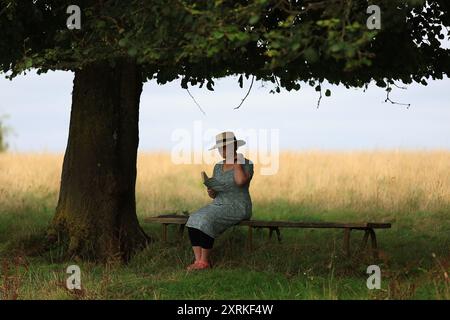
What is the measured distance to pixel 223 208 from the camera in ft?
35.2

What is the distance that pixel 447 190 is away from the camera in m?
18.2

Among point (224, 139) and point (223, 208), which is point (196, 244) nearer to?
point (223, 208)

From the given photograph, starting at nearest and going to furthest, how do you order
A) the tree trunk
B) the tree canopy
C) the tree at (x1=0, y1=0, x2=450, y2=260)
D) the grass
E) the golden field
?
1. the tree canopy
2. the grass
3. the tree at (x1=0, y1=0, x2=450, y2=260)
4. the tree trunk
5. the golden field

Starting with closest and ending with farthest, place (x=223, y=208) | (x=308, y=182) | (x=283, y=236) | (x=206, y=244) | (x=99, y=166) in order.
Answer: (x=206, y=244) < (x=223, y=208) < (x=99, y=166) < (x=283, y=236) < (x=308, y=182)

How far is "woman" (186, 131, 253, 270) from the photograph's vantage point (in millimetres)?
10609

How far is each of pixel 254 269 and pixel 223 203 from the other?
1006 millimetres

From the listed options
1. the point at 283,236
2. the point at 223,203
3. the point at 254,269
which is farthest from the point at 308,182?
the point at 254,269

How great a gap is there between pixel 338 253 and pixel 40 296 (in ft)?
14.7

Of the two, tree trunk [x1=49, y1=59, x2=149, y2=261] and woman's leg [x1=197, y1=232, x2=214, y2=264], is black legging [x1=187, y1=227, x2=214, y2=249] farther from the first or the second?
tree trunk [x1=49, y1=59, x2=149, y2=261]

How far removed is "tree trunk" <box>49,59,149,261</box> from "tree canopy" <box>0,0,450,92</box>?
0.79 metres

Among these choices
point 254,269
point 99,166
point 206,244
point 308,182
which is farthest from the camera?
point 308,182

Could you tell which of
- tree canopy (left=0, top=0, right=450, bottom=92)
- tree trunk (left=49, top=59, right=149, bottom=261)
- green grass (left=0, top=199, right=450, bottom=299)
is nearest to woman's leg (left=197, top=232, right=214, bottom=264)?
green grass (left=0, top=199, right=450, bottom=299)
